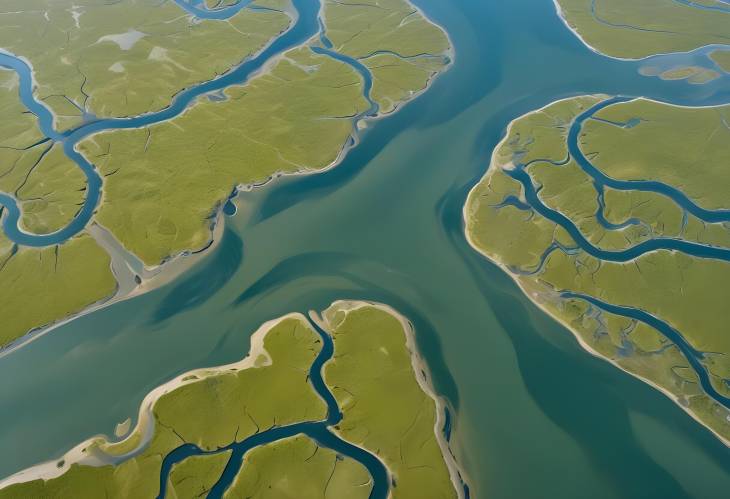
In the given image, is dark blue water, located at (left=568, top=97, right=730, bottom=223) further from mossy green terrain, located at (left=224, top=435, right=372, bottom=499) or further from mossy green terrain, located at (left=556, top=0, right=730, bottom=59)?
mossy green terrain, located at (left=224, top=435, right=372, bottom=499)

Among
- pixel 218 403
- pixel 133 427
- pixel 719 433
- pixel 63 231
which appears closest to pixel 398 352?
pixel 218 403

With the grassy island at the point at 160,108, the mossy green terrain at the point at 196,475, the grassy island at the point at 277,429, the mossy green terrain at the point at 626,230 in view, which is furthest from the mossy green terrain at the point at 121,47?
the mossy green terrain at the point at 196,475

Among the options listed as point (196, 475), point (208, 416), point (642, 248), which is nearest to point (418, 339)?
point (208, 416)

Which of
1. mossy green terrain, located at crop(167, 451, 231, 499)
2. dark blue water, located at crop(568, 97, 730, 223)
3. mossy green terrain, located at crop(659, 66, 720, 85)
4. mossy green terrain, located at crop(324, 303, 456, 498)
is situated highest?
mossy green terrain, located at crop(659, 66, 720, 85)

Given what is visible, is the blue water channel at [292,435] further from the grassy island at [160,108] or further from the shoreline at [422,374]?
the grassy island at [160,108]

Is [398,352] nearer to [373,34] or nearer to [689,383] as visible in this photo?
[689,383]

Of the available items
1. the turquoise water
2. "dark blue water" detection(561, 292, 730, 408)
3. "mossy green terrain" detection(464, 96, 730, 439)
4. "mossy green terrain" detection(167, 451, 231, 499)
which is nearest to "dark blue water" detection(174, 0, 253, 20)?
the turquoise water
